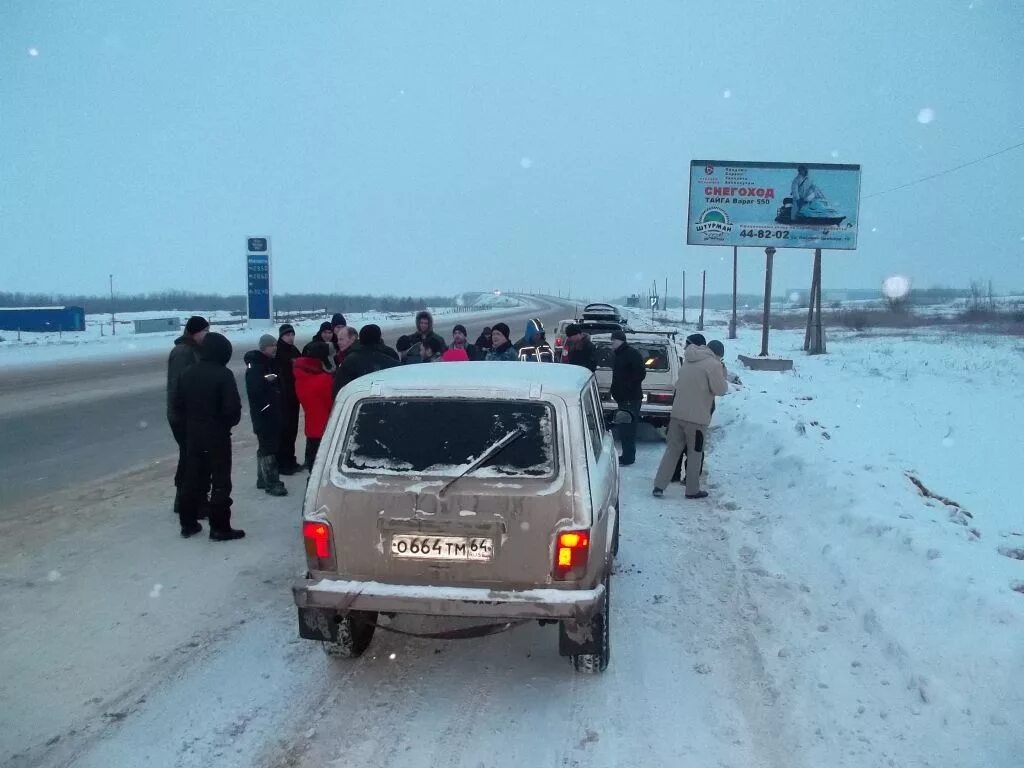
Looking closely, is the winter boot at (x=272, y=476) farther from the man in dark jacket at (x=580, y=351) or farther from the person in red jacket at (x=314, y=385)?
the man in dark jacket at (x=580, y=351)

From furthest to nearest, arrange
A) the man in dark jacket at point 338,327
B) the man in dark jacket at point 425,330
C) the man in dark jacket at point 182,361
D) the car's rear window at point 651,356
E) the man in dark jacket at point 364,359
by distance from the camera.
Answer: the car's rear window at point 651,356
the man in dark jacket at point 425,330
the man in dark jacket at point 338,327
the man in dark jacket at point 364,359
the man in dark jacket at point 182,361

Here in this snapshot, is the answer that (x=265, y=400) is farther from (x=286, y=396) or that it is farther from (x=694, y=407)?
(x=694, y=407)

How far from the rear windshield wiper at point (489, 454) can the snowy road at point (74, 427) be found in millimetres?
6015

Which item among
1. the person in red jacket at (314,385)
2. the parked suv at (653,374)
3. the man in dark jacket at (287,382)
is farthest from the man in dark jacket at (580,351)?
the man in dark jacket at (287,382)

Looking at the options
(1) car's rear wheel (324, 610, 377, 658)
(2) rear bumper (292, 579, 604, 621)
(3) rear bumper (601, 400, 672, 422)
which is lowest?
(1) car's rear wheel (324, 610, 377, 658)

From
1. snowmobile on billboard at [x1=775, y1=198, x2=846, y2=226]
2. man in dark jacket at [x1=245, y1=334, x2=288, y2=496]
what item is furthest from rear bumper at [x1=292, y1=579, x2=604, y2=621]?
snowmobile on billboard at [x1=775, y1=198, x2=846, y2=226]

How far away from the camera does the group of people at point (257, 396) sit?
20.4 feet

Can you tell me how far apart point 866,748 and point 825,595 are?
1842 mm

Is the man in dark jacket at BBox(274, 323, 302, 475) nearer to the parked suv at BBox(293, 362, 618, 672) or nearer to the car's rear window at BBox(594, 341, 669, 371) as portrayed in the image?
the parked suv at BBox(293, 362, 618, 672)

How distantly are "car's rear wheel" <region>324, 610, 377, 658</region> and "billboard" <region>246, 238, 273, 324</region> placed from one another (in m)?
21.8

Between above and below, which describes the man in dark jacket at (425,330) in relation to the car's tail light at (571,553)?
above

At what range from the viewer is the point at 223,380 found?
6211 mm

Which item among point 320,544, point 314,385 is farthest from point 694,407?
point 320,544

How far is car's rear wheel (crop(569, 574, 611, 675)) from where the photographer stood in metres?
4.03
